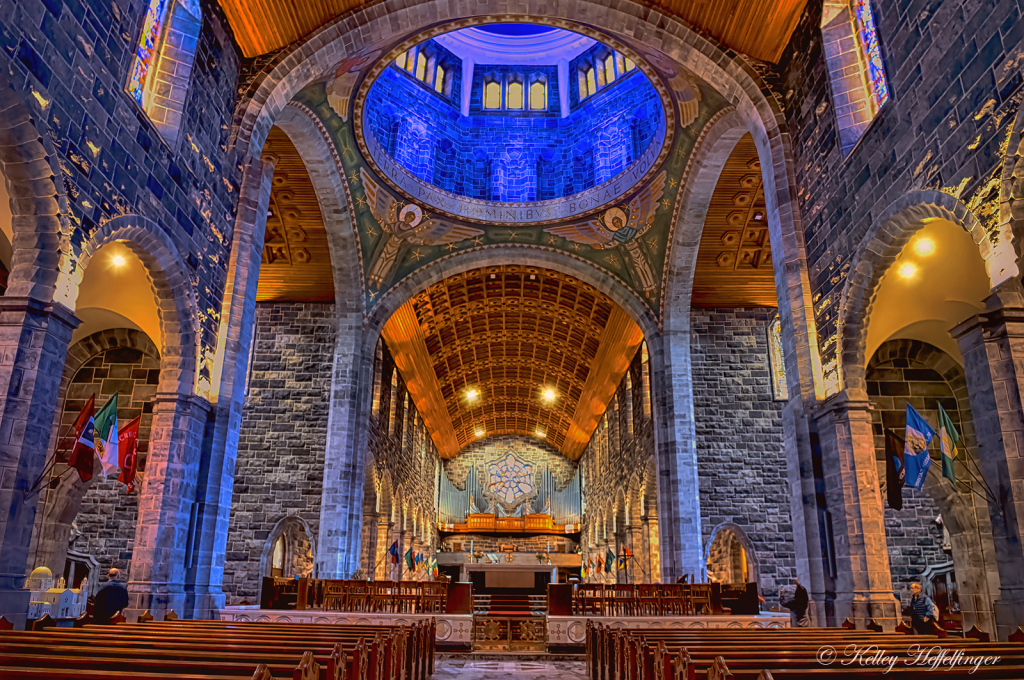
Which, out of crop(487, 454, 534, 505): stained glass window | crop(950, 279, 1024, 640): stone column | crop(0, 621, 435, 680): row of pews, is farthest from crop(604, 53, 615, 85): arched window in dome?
crop(487, 454, 534, 505): stained glass window

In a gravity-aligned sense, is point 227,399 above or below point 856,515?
above

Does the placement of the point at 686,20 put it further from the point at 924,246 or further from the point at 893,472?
the point at 893,472

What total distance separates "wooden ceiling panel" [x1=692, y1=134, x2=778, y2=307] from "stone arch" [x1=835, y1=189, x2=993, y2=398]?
6387 millimetres

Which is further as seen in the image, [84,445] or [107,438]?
[107,438]

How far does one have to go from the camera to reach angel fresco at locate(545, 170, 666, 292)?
1658 cm

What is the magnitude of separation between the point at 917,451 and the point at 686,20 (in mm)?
7562

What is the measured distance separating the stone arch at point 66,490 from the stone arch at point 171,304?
2774mm

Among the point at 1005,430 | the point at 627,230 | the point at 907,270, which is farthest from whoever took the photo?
the point at 627,230

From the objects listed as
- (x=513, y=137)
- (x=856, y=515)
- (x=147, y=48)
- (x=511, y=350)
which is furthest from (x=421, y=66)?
(x=856, y=515)

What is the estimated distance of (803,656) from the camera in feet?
14.8

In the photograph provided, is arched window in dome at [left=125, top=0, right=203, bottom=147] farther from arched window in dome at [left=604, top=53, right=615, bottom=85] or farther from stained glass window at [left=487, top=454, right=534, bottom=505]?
stained glass window at [left=487, top=454, right=534, bottom=505]

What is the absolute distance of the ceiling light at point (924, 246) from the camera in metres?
8.33

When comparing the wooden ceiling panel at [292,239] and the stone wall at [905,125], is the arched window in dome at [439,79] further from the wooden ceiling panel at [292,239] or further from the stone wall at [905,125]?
the stone wall at [905,125]

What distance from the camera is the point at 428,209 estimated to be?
17.0m
